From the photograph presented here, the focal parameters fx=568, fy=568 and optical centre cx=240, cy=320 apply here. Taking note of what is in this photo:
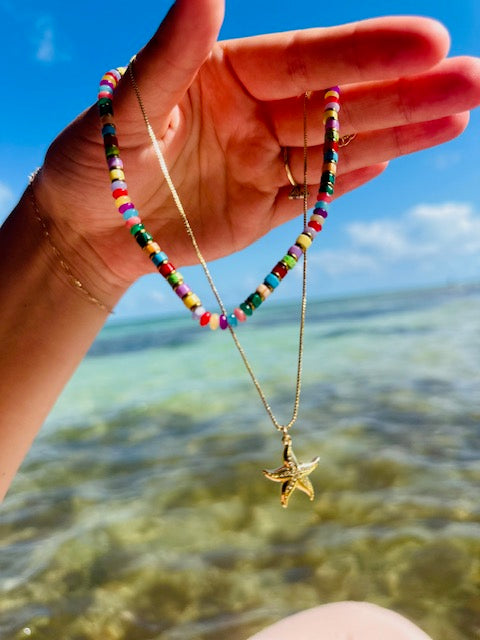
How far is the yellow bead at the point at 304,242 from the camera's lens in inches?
72.3

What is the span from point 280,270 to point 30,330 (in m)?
0.97

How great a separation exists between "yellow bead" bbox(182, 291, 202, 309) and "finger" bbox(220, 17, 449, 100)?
2.45 ft

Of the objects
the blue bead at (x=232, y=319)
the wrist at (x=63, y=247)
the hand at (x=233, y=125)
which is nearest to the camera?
the hand at (x=233, y=125)

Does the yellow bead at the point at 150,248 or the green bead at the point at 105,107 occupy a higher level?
the green bead at the point at 105,107

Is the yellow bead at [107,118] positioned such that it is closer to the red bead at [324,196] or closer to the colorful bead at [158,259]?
the colorful bead at [158,259]

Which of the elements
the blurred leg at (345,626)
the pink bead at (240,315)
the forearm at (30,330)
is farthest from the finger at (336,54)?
the blurred leg at (345,626)

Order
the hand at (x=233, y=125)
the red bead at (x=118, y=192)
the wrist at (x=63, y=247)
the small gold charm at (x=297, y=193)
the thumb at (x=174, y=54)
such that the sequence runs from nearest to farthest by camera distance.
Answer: the thumb at (x=174, y=54)
the hand at (x=233, y=125)
the red bead at (x=118, y=192)
the wrist at (x=63, y=247)
the small gold charm at (x=297, y=193)

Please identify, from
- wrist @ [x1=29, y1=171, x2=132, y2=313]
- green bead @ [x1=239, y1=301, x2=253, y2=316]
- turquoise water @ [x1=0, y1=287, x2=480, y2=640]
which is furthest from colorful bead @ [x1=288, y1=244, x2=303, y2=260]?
turquoise water @ [x1=0, y1=287, x2=480, y2=640]

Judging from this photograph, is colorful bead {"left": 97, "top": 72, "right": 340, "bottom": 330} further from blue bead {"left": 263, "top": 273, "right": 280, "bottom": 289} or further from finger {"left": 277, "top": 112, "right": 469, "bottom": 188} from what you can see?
finger {"left": 277, "top": 112, "right": 469, "bottom": 188}

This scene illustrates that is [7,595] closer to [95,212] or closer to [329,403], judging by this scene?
[95,212]

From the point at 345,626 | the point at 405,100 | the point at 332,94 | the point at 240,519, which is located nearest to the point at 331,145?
the point at 332,94

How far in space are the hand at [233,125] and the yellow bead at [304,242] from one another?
466mm

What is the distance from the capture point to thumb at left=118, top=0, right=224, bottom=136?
57.8 inches

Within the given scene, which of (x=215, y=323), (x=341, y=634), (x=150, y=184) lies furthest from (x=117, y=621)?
(x=150, y=184)
